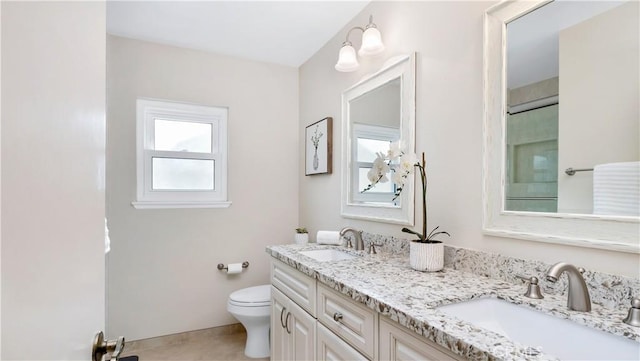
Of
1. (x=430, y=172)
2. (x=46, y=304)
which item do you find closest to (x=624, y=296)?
(x=430, y=172)

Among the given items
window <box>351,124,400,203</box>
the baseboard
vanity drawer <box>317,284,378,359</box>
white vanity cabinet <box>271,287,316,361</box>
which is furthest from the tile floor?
window <box>351,124,400,203</box>

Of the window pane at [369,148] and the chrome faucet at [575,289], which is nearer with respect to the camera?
the chrome faucet at [575,289]

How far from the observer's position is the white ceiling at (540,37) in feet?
3.63

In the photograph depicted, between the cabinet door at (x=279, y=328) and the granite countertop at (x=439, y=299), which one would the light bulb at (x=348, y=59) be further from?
the cabinet door at (x=279, y=328)

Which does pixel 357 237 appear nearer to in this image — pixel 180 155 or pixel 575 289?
pixel 575 289

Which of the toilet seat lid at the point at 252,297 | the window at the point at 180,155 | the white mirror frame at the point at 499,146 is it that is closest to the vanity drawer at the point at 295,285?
the toilet seat lid at the point at 252,297

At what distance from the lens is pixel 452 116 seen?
1.51m

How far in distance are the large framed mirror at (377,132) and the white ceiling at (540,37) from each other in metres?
0.53

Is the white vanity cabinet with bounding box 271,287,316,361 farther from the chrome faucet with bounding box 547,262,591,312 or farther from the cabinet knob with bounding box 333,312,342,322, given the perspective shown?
the chrome faucet with bounding box 547,262,591,312

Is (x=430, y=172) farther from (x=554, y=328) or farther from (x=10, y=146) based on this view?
(x=10, y=146)

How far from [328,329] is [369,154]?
3.77 ft

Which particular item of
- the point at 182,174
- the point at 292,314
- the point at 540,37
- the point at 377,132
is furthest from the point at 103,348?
the point at 182,174

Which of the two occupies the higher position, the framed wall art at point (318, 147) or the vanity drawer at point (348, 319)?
the framed wall art at point (318, 147)

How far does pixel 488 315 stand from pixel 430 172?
29.0 inches
